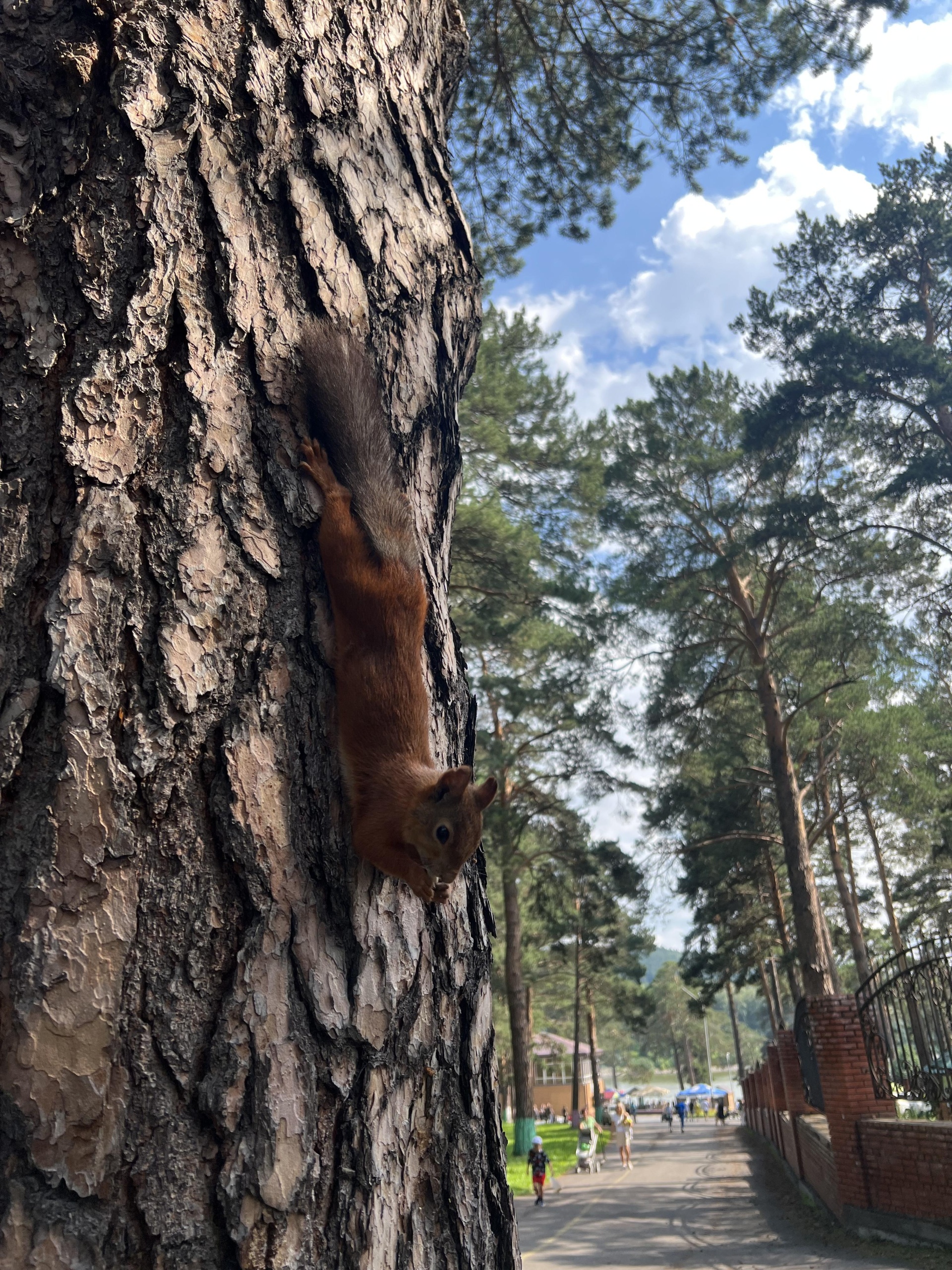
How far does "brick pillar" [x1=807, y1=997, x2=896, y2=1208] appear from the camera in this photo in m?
11.5

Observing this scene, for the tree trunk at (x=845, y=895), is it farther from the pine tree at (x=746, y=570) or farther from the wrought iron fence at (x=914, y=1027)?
the wrought iron fence at (x=914, y=1027)

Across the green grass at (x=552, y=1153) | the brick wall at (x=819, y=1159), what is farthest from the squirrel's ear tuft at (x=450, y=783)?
the green grass at (x=552, y=1153)

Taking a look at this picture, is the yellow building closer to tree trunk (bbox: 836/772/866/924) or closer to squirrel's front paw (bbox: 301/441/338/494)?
tree trunk (bbox: 836/772/866/924)

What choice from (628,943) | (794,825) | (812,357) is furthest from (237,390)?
(628,943)

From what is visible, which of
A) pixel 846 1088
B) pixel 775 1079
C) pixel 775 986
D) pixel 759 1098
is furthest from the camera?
pixel 775 986

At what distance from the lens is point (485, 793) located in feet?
6.23

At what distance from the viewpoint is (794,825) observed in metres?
18.6

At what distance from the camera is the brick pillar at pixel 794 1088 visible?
17750 millimetres

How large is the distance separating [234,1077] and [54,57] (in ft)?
5.51

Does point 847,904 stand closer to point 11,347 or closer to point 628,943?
point 628,943

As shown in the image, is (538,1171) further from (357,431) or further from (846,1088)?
(357,431)

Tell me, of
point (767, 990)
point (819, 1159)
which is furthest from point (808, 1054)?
point (767, 990)

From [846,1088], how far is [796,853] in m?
6.93

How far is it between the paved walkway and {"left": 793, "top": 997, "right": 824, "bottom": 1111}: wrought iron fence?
175 centimetres
